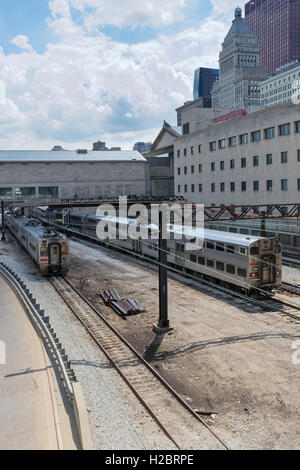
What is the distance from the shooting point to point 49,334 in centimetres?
1691

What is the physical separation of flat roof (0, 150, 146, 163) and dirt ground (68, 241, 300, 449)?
2469 inches

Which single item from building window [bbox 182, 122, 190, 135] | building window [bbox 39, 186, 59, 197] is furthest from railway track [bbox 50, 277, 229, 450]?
building window [bbox 39, 186, 59, 197]

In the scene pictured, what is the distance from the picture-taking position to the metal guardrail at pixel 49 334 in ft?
43.7

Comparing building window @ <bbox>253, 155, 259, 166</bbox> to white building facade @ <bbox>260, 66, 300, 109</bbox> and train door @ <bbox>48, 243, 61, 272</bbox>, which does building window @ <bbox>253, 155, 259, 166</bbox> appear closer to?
train door @ <bbox>48, 243, 61, 272</bbox>

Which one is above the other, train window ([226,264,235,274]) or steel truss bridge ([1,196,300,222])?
steel truss bridge ([1,196,300,222])

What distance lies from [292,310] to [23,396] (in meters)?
16.0

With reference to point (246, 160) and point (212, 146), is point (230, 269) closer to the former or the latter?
point (246, 160)

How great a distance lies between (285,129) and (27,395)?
141 feet

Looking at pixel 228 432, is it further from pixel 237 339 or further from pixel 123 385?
pixel 237 339

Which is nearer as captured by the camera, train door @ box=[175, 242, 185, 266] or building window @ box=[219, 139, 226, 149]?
train door @ box=[175, 242, 185, 266]

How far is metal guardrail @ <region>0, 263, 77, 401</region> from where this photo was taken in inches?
524

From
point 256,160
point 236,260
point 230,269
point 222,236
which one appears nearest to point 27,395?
point 236,260

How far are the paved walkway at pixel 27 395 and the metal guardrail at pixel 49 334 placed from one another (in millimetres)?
528

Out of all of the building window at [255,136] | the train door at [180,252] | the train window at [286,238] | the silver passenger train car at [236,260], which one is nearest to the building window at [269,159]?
the building window at [255,136]
